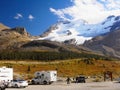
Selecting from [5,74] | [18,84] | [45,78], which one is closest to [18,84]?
[18,84]

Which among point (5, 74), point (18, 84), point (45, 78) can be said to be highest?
point (5, 74)

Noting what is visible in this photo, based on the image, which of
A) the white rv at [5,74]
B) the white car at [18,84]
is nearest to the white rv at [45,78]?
the white rv at [5,74]

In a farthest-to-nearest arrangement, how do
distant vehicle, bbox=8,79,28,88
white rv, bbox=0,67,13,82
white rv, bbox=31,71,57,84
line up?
white rv, bbox=31,71,57,84 → distant vehicle, bbox=8,79,28,88 → white rv, bbox=0,67,13,82

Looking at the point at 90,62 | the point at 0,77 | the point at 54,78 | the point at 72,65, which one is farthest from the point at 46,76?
the point at 90,62

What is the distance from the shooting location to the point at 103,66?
178250mm

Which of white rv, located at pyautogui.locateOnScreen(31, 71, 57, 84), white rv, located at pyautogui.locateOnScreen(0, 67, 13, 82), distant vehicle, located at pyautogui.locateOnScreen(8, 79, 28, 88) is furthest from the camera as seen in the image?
white rv, located at pyautogui.locateOnScreen(31, 71, 57, 84)

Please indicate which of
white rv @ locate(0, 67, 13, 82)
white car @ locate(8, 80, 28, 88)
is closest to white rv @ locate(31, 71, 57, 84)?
white rv @ locate(0, 67, 13, 82)

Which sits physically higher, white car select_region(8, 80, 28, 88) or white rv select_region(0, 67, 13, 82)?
white rv select_region(0, 67, 13, 82)

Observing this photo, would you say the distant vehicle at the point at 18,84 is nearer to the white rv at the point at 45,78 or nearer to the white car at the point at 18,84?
the white car at the point at 18,84

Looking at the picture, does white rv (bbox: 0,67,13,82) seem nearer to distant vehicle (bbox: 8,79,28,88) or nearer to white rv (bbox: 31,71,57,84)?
distant vehicle (bbox: 8,79,28,88)

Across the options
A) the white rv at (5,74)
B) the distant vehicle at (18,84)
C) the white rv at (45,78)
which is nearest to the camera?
the white rv at (5,74)

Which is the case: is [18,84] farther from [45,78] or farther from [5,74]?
[45,78]

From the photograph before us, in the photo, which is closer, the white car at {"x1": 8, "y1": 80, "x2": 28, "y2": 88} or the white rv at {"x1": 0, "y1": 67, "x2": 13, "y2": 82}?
the white rv at {"x1": 0, "y1": 67, "x2": 13, "y2": 82}

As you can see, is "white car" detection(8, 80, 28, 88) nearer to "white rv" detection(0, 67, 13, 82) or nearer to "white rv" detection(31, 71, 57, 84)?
"white rv" detection(0, 67, 13, 82)
